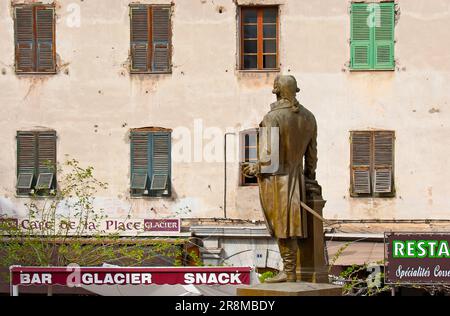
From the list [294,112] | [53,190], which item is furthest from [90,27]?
[294,112]

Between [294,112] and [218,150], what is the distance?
14.8 m

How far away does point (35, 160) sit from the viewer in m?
29.8

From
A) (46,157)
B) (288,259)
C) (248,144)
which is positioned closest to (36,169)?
(46,157)

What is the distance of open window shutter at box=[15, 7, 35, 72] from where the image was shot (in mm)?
29703

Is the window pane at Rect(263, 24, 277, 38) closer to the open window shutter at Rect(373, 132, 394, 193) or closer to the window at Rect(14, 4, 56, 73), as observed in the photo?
the open window shutter at Rect(373, 132, 394, 193)

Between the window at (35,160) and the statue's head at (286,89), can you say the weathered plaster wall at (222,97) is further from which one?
the statue's head at (286,89)

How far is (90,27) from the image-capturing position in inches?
1176

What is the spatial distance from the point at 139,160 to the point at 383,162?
5.26 metres

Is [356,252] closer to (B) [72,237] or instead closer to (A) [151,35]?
(B) [72,237]

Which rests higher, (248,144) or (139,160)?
(248,144)

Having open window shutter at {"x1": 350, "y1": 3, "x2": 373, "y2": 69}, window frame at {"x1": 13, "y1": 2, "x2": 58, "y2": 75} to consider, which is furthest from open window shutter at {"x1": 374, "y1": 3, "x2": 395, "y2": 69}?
window frame at {"x1": 13, "y1": 2, "x2": 58, "y2": 75}

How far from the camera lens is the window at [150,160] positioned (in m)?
29.5

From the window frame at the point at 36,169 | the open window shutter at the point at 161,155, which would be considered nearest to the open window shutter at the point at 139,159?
the open window shutter at the point at 161,155
